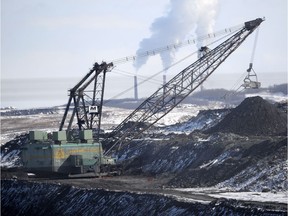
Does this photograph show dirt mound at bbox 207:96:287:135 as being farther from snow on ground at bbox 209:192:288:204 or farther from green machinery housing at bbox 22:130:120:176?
snow on ground at bbox 209:192:288:204

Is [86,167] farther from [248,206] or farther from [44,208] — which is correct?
[248,206]

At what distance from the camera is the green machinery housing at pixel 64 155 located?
2154 inches

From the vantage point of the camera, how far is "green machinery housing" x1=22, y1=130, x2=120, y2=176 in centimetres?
5472

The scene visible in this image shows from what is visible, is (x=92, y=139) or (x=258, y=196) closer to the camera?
(x=258, y=196)

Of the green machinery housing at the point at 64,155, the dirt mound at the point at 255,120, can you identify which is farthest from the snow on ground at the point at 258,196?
the dirt mound at the point at 255,120

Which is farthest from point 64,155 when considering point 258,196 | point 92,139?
point 258,196

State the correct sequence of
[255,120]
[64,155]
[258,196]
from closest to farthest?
[258,196] → [64,155] → [255,120]

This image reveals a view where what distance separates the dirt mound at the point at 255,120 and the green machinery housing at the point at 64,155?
18356 mm

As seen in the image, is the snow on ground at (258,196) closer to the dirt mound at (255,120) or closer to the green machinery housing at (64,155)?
the green machinery housing at (64,155)

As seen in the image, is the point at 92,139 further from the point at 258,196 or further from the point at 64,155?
the point at 258,196

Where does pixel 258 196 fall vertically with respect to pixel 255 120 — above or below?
below

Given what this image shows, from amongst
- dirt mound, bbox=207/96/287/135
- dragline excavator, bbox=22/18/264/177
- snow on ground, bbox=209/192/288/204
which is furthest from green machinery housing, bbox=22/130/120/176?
dirt mound, bbox=207/96/287/135

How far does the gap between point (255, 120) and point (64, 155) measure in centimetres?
2367

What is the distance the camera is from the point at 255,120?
226 ft
